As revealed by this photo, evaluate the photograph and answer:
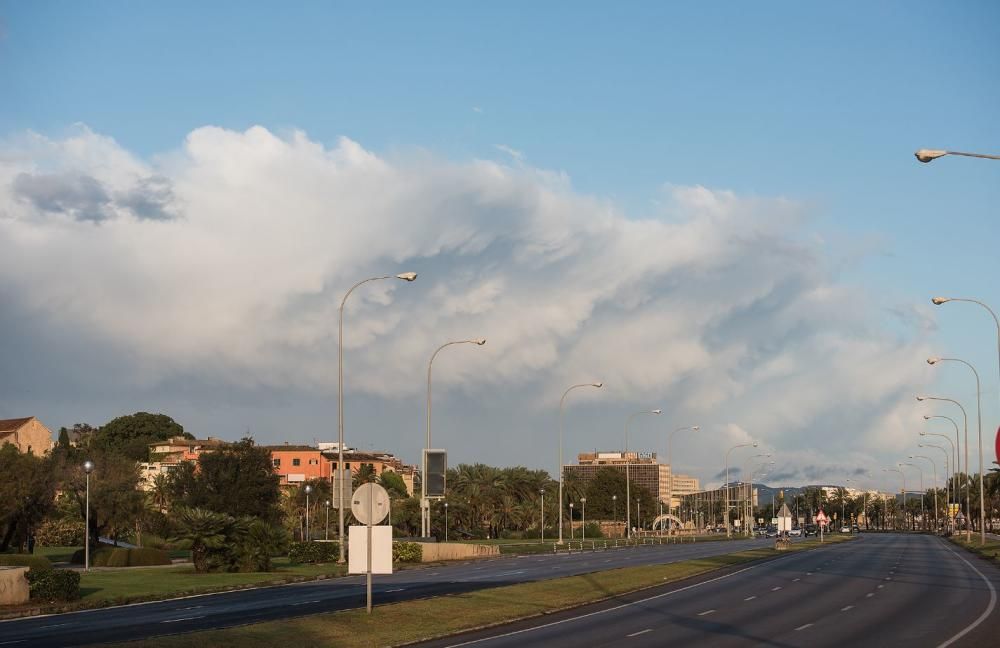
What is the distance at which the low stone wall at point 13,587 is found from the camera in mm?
31875

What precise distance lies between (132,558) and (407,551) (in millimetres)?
13651

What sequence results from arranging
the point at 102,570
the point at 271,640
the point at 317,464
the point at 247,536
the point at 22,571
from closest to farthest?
the point at 271,640, the point at 22,571, the point at 247,536, the point at 102,570, the point at 317,464

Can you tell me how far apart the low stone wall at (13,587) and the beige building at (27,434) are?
96.6 m

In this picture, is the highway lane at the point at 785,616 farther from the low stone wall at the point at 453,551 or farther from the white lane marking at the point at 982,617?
the low stone wall at the point at 453,551

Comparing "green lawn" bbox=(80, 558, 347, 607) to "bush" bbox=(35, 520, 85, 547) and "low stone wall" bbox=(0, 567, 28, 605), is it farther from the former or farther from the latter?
"bush" bbox=(35, 520, 85, 547)

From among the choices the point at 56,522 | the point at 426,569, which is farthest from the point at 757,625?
the point at 56,522

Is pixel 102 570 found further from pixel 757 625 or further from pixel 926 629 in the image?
pixel 926 629

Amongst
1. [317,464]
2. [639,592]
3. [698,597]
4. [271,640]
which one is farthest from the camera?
[317,464]

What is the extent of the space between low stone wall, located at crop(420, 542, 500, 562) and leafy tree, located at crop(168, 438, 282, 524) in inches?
648

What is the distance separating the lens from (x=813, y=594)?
3819 centimetres

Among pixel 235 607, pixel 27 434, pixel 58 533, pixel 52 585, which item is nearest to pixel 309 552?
pixel 52 585

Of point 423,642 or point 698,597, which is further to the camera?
point 698,597

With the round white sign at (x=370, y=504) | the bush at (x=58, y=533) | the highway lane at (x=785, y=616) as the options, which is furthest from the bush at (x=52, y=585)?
the bush at (x=58, y=533)

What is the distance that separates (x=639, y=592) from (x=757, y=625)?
12.9 meters
